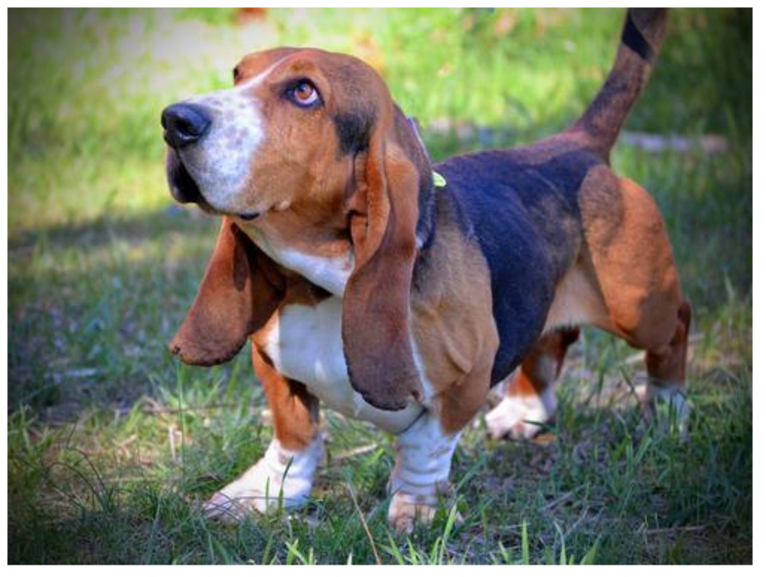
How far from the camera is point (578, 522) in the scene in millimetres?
3777

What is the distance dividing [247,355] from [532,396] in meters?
1.18

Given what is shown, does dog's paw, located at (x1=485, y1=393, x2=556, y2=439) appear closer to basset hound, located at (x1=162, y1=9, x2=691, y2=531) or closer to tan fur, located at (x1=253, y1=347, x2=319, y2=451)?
Result: basset hound, located at (x1=162, y1=9, x2=691, y2=531)

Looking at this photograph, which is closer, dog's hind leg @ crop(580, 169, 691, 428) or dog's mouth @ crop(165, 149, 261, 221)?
dog's mouth @ crop(165, 149, 261, 221)

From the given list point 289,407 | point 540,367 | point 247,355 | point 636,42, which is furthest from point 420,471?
point 636,42

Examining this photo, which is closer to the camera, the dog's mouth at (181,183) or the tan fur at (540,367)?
the dog's mouth at (181,183)

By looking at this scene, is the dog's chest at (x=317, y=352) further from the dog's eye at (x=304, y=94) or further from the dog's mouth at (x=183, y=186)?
the dog's eye at (x=304, y=94)

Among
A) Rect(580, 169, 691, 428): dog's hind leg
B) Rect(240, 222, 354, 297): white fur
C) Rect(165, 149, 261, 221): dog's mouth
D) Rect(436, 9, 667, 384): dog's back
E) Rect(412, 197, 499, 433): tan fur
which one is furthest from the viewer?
Rect(580, 169, 691, 428): dog's hind leg

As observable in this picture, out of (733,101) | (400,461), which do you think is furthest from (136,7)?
(400,461)

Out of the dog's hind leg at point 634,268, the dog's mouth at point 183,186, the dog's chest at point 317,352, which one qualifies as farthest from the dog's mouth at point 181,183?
the dog's hind leg at point 634,268

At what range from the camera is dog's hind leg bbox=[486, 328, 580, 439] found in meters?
4.67

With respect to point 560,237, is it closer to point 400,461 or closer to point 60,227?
point 400,461

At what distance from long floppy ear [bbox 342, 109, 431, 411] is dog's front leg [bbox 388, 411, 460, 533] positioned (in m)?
0.38

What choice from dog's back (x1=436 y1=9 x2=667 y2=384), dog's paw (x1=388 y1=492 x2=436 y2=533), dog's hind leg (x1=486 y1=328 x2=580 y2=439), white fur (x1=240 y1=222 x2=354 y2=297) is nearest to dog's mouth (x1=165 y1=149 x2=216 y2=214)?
white fur (x1=240 y1=222 x2=354 y2=297)

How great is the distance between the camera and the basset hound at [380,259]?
3139 millimetres
